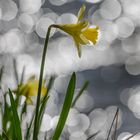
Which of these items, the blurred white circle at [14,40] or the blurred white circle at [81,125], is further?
the blurred white circle at [14,40]

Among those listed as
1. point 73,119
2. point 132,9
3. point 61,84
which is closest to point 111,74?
point 61,84

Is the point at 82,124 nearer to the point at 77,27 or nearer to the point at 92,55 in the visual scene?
the point at 92,55

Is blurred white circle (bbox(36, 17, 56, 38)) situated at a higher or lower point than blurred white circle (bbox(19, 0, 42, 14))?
higher

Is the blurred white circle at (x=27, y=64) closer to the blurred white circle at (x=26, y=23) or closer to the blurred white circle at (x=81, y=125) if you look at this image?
the blurred white circle at (x=81, y=125)

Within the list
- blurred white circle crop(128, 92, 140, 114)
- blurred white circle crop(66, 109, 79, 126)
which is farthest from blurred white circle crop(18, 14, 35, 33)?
blurred white circle crop(66, 109, 79, 126)

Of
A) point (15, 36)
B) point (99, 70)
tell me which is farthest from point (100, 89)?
point (15, 36)

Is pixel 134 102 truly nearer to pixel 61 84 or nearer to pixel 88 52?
pixel 61 84

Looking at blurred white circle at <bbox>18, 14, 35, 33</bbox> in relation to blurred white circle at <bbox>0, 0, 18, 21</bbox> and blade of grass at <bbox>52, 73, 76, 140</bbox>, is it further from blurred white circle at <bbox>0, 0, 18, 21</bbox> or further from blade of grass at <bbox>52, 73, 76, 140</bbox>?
blade of grass at <bbox>52, 73, 76, 140</bbox>

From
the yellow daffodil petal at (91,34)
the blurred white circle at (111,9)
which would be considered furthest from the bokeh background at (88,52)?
the yellow daffodil petal at (91,34)
